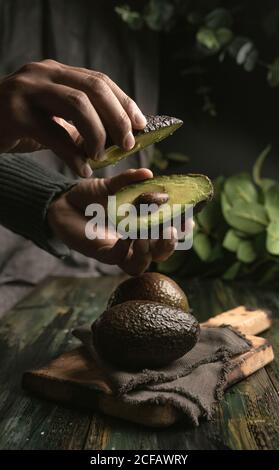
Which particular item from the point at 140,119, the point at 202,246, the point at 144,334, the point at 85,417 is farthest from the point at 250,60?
the point at 85,417

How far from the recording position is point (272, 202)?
219 cm

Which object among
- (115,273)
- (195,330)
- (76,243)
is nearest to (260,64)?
(115,273)

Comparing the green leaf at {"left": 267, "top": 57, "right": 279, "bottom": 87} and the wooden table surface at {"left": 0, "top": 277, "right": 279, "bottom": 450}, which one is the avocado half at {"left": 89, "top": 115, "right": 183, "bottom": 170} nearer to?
the wooden table surface at {"left": 0, "top": 277, "right": 279, "bottom": 450}

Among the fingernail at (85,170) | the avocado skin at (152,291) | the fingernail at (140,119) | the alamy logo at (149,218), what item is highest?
the fingernail at (140,119)

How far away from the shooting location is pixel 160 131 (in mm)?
1179

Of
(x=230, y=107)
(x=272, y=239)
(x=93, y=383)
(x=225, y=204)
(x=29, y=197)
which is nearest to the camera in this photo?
(x=93, y=383)

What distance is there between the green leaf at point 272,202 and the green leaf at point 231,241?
0.49 ft

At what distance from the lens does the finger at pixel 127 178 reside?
1294mm

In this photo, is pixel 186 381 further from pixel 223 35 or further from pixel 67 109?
pixel 223 35

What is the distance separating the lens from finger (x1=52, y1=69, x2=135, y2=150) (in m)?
1.03

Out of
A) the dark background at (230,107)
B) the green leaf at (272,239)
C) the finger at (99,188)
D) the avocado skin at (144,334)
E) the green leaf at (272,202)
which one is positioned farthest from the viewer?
the dark background at (230,107)

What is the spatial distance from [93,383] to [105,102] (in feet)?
1.52

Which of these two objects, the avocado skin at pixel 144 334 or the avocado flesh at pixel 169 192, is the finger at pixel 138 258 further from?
the avocado skin at pixel 144 334

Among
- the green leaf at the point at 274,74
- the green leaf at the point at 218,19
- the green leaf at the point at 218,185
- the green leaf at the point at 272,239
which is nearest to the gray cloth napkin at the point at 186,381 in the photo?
the green leaf at the point at 272,239
